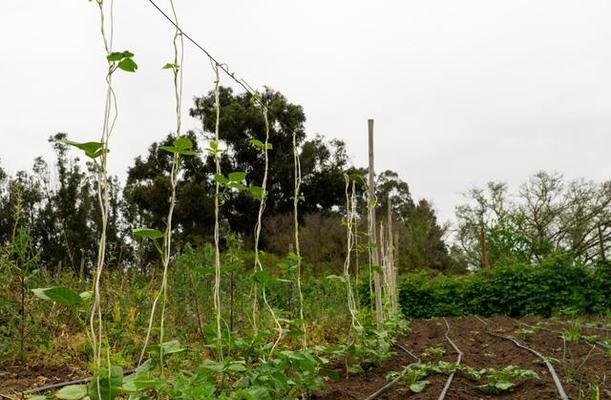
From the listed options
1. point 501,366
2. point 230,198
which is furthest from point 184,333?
point 230,198

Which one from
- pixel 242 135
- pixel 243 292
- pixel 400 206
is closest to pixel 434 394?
pixel 243 292

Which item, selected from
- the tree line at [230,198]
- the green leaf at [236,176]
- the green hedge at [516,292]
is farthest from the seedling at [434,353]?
the tree line at [230,198]

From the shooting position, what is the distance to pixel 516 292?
488 inches

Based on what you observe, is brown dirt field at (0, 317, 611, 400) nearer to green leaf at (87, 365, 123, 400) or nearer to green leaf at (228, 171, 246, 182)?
green leaf at (87, 365, 123, 400)

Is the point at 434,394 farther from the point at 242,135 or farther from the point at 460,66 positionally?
the point at 242,135

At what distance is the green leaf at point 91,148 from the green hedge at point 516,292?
11.0 m

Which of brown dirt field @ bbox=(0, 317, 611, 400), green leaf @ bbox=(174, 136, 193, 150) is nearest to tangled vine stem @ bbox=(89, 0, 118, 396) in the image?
green leaf @ bbox=(174, 136, 193, 150)

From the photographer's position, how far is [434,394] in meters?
3.33

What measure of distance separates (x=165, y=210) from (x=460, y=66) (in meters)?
13.0

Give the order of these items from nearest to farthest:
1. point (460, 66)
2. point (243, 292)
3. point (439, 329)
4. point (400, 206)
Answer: point (243, 292), point (439, 329), point (460, 66), point (400, 206)

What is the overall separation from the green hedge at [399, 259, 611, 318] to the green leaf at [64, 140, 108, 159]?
1105cm

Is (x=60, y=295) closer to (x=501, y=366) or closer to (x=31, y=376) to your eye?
(x=31, y=376)

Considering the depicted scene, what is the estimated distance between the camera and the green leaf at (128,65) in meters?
1.62

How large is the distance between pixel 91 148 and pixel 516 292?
12.3m
